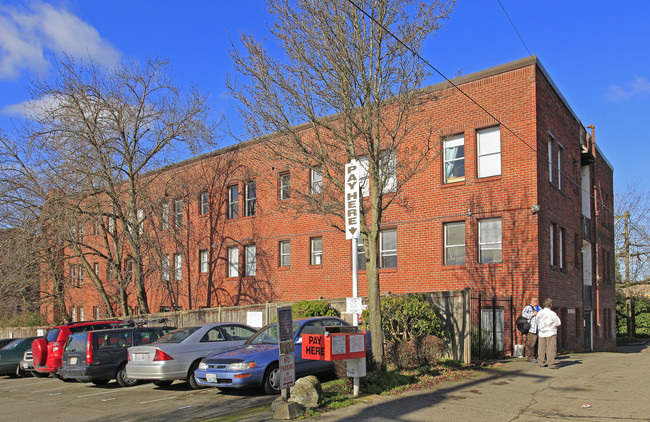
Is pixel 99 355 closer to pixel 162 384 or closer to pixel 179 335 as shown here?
pixel 162 384

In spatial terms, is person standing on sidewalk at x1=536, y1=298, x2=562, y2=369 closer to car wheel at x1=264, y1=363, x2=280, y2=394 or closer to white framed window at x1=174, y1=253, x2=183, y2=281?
car wheel at x1=264, y1=363, x2=280, y2=394

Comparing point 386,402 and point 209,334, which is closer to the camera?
point 386,402

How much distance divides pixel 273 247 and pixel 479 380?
48.7 ft

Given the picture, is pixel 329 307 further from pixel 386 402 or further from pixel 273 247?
pixel 386 402

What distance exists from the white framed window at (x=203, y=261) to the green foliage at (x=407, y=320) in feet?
55.3


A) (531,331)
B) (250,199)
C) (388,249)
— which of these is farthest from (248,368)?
(250,199)

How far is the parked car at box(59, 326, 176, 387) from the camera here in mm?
→ 14258

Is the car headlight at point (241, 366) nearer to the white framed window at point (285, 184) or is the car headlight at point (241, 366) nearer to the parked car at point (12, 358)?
the white framed window at point (285, 184)

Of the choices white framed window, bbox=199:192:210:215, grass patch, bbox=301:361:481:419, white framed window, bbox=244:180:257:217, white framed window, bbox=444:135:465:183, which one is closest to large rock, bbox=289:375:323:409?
grass patch, bbox=301:361:481:419

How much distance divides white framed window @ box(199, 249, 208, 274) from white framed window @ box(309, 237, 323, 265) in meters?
7.86

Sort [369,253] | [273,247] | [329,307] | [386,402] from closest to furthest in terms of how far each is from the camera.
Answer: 1. [386,402]
2. [369,253]
3. [329,307]
4. [273,247]

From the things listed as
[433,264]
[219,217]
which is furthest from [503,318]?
[219,217]

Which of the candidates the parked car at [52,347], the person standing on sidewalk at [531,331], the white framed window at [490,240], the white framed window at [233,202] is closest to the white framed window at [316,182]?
the white framed window at [490,240]

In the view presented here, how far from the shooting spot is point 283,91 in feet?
41.2
